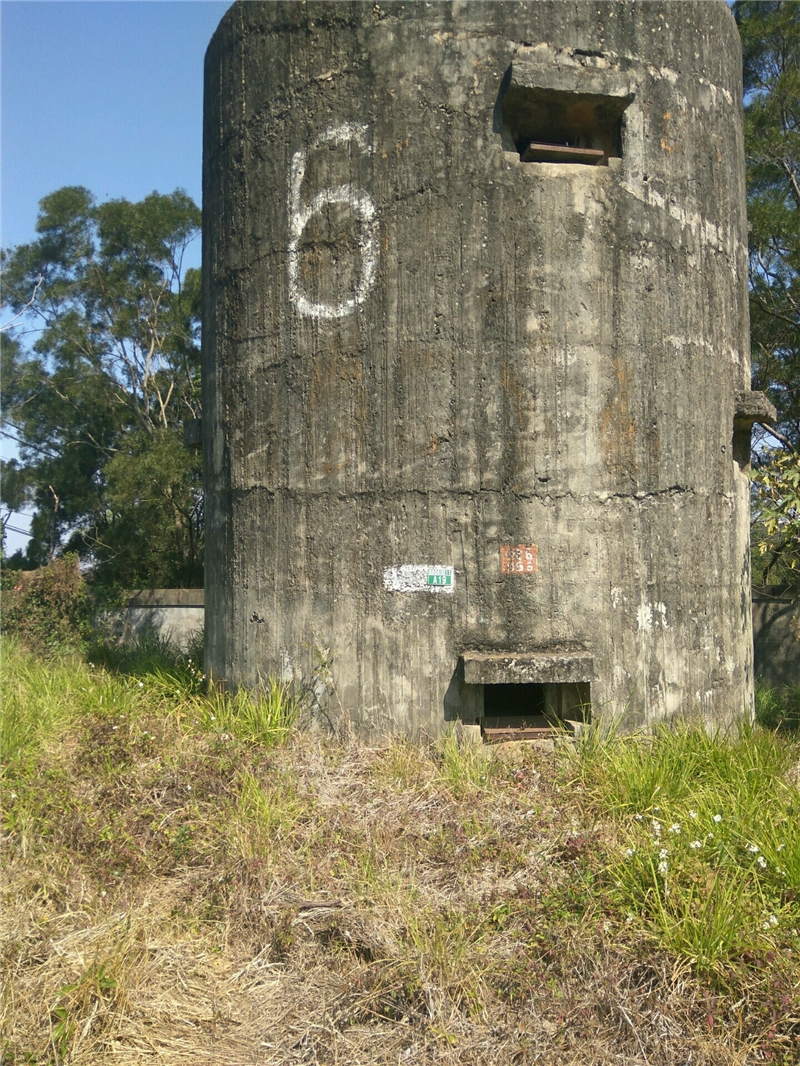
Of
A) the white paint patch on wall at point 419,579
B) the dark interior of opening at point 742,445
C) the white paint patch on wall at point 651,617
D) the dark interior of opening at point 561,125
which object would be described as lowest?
the white paint patch on wall at point 651,617

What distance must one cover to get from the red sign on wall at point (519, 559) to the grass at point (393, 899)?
99 centimetres

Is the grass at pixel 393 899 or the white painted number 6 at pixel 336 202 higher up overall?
the white painted number 6 at pixel 336 202

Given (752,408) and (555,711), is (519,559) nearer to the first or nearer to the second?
(555,711)

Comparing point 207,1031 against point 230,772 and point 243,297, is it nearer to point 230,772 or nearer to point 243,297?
point 230,772

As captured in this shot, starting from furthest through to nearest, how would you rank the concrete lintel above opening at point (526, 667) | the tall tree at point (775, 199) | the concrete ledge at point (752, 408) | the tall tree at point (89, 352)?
the tall tree at point (89, 352), the tall tree at point (775, 199), the concrete ledge at point (752, 408), the concrete lintel above opening at point (526, 667)

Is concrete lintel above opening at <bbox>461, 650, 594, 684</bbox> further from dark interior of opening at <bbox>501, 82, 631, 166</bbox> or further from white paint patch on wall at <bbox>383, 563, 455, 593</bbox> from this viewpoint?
dark interior of opening at <bbox>501, 82, 631, 166</bbox>

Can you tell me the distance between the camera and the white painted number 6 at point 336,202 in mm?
5328

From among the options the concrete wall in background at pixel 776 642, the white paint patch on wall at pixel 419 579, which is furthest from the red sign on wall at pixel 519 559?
the concrete wall in background at pixel 776 642

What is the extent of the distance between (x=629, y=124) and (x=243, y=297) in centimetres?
256

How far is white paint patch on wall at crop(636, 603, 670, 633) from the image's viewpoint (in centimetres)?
527

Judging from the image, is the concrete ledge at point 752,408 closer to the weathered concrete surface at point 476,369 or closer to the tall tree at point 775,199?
the weathered concrete surface at point 476,369

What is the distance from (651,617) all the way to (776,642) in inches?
196

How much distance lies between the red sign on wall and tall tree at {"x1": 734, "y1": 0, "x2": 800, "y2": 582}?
24.4 ft

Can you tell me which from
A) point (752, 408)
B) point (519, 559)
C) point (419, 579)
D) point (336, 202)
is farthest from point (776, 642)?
point (336, 202)
